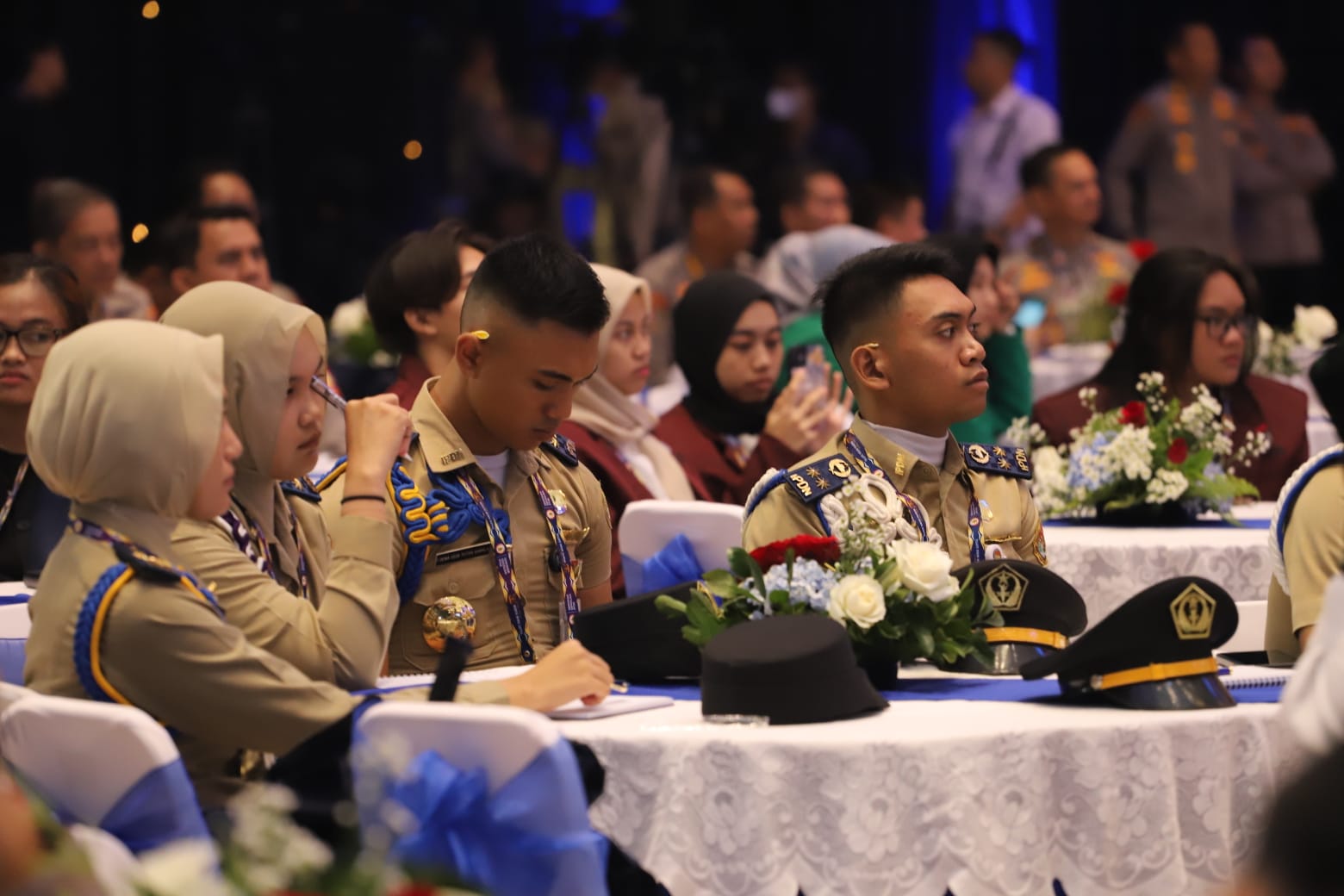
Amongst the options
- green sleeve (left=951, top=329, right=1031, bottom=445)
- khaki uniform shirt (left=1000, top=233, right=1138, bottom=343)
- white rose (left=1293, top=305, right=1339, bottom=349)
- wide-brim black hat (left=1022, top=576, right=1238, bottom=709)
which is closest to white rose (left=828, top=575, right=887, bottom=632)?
wide-brim black hat (left=1022, top=576, right=1238, bottom=709)

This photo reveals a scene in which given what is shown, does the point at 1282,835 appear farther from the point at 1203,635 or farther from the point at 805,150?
the point at 805,150

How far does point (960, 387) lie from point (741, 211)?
263 inches

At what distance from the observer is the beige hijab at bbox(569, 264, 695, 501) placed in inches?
245

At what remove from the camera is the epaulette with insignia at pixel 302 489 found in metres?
3.77

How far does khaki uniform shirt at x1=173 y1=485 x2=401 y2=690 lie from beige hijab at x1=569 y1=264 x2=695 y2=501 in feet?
8.99

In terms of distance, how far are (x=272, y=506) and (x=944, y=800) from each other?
133cm

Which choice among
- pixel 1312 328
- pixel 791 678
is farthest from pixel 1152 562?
pixel 1312 328

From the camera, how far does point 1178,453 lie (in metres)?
5.83

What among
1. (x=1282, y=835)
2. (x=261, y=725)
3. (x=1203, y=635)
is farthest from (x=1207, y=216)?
(x=1282, y=835)

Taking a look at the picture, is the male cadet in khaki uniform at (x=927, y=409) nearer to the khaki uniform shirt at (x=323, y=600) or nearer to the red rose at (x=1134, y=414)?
the khaki uniform shirt at (x=323, y=600)

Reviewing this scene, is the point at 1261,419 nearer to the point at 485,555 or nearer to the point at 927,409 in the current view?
the point at 927,409

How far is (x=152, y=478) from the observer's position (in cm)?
303

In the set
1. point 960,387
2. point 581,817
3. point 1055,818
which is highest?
point 960,387

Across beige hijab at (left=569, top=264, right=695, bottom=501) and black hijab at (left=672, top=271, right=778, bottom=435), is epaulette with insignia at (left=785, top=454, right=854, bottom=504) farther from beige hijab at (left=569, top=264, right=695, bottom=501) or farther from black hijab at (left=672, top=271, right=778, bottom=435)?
black hijab at (left=672, top=271, right=778, bottom=435)
